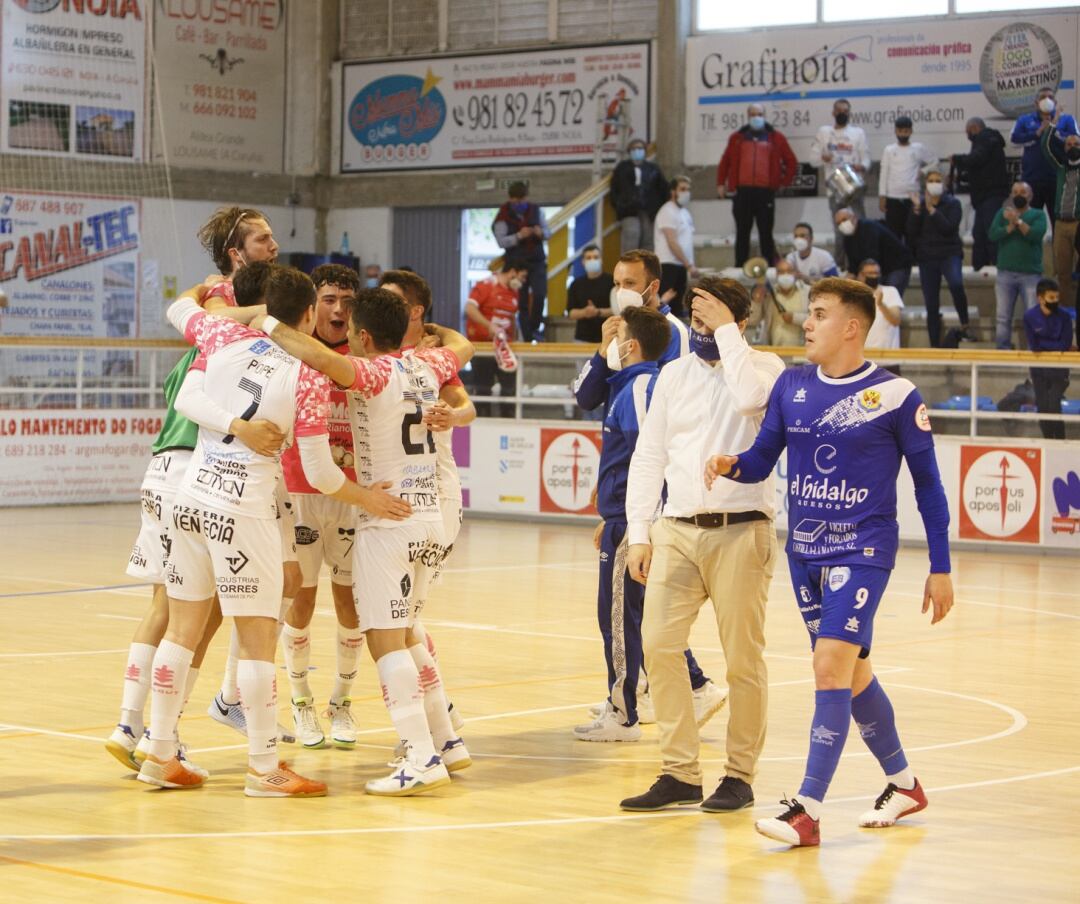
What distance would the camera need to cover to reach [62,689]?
9992 mm

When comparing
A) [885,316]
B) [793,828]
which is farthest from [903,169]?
[793,828]

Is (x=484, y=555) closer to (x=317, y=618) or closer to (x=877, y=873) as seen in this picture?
(x=317, y=618)

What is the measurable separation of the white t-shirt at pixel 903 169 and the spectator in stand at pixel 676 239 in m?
2.78

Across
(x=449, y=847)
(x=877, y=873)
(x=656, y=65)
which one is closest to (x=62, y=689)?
(x=449, y=847)

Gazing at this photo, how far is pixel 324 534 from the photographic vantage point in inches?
335

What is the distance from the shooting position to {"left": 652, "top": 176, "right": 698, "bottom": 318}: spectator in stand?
23828mm

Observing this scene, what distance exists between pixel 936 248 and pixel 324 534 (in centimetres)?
1479

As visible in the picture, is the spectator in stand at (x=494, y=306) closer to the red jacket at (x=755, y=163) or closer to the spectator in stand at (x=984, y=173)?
the red jacket at (x=755, y=163)

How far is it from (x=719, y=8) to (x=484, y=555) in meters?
13.2

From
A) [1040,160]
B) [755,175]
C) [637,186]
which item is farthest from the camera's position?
[637,186]

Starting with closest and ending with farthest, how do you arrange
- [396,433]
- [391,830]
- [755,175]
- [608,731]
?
[391,830] → [396,433] → [608,731] → [755,175]

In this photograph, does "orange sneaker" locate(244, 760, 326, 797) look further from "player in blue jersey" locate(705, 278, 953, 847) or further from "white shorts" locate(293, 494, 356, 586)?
"player in blue jersey" locate(705, 278, 953, 847)

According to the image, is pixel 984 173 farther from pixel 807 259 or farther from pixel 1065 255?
pixel 807 259

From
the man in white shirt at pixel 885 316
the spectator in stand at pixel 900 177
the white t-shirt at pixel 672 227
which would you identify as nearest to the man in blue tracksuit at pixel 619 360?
the man in white shirt at pixel 885 316
